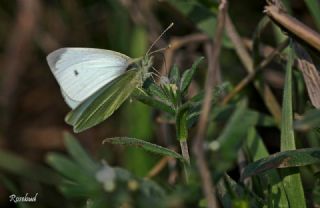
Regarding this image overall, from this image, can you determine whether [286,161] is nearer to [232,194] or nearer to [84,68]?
[232,194]

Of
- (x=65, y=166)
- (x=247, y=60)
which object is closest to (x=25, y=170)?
(x=247, y=60)

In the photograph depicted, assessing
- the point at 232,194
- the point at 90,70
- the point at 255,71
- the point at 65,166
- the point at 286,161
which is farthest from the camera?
the point at 255,71

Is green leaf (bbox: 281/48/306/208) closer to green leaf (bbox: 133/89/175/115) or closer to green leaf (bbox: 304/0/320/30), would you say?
green leaf (bbox: 133/89/175/115)

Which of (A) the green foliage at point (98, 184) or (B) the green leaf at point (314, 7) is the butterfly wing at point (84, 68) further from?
(A) the green foliage at point (98, 184)

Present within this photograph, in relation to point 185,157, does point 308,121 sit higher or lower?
higher

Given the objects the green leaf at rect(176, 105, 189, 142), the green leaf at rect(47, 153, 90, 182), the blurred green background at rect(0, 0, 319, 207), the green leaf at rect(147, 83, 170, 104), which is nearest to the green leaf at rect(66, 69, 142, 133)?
the green leaf at rect(147, 83, 170, 104)

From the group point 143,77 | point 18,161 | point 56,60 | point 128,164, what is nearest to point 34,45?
point 18,161

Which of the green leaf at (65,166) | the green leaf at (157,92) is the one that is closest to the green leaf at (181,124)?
the green leaf at (157,92)
